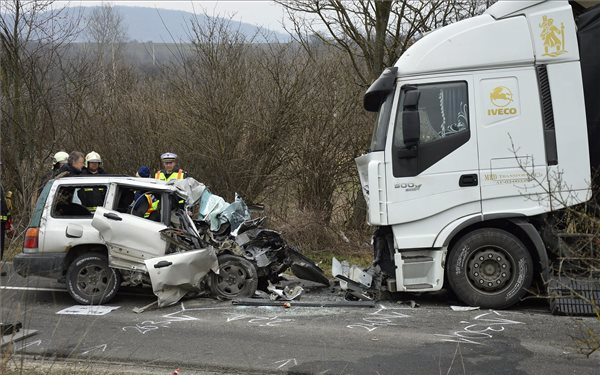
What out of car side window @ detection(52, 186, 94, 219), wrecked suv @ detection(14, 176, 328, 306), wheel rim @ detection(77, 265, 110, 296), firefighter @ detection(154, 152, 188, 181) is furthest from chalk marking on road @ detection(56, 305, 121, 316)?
firefighter @ detection(154, 152, 188, 181)

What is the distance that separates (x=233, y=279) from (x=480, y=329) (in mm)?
3312

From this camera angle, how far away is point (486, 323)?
6855 millimetres

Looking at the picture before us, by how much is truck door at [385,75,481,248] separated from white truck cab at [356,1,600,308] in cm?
1

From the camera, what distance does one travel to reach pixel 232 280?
8211 millimetres

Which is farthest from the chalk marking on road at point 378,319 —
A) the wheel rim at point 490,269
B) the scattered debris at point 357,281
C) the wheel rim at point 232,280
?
the wheel rim at point 232,280

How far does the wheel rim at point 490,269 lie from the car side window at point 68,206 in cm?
512

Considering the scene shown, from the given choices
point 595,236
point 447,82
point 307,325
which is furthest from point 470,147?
point 595,236

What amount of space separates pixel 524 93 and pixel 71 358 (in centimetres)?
586

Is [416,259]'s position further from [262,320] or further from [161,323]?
[161,323]

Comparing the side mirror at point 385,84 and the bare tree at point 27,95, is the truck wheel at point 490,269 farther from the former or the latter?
the bare tree at point 27,95

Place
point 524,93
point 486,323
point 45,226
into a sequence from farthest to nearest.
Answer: point 45,226 → point 524,93 → point 486,323

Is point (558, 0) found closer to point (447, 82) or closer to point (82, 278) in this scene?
point (447, 82)

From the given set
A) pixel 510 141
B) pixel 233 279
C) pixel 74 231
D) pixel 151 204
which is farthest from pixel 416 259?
pixel 74 231

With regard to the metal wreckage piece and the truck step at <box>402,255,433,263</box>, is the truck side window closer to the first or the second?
the truck step at <box>402,255,433,263</box>
